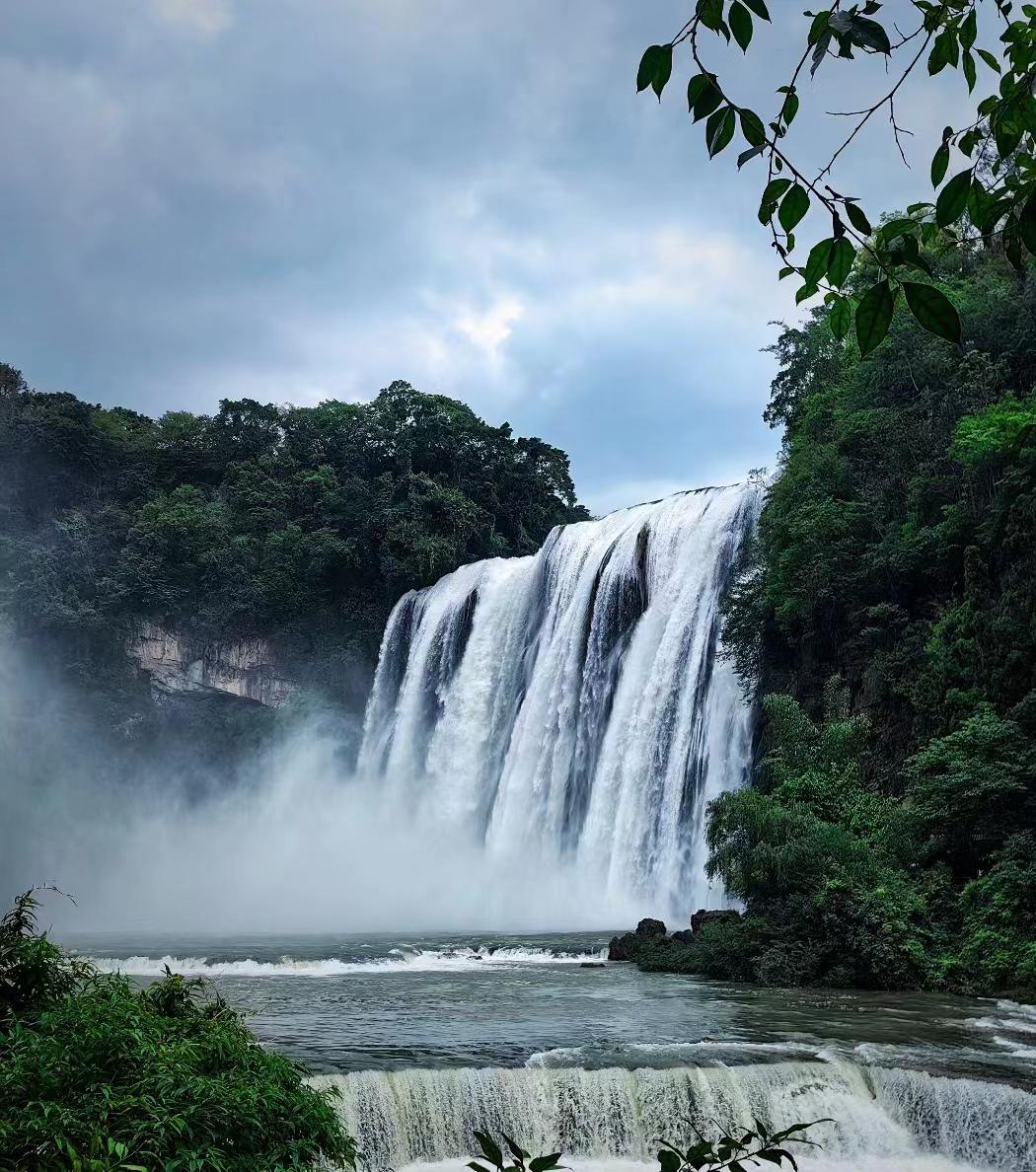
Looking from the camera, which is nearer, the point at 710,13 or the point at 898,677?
the point at 710,13

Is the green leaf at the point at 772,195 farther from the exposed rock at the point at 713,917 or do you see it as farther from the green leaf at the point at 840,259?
the exposed rock at the point at 713,917

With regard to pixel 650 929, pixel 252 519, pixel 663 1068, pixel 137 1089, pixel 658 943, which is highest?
pixel 252 519

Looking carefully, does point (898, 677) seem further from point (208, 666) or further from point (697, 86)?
point (208, 666)

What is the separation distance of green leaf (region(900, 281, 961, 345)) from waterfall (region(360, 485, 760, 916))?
63.6 feet

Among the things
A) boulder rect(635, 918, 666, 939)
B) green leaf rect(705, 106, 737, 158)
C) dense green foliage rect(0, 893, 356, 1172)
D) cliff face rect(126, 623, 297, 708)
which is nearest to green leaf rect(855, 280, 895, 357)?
green leaf rect(705, 106, 737, 158)

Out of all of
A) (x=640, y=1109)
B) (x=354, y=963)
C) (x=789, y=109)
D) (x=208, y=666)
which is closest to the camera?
(x=789, y=109)

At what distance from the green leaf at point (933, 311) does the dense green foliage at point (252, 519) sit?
116 ft

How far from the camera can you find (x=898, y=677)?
18172mm

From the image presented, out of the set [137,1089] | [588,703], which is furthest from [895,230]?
[588,703]

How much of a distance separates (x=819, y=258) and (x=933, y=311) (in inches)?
14.5

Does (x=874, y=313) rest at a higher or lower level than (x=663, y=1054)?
higher

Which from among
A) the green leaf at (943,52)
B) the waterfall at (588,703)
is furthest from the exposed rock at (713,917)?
the green leaf at (943,52)

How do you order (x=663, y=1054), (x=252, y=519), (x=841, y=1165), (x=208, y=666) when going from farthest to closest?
(x=252, y=519) → (x=208, y=666) → (x=663, y=1054) → (x=841, y=1165)

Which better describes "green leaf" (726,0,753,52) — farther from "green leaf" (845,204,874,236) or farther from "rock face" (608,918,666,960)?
"rock face" (608,918,666,960)
